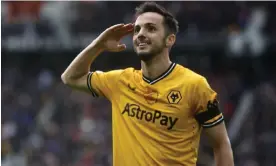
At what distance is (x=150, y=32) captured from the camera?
19.9 feet

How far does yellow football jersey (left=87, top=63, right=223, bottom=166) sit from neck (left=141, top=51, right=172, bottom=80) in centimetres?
4

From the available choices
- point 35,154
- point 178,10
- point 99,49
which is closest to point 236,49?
point 178,10

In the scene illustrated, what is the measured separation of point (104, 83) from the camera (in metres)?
6.31

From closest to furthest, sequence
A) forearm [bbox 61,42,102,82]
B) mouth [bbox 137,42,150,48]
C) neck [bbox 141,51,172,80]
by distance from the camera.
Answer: mouth [bbox 137,42,150,48] → neck [bbox 141,51,172,80] → forearm [bbox 61,42,102,82]

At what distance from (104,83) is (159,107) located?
1.85ft

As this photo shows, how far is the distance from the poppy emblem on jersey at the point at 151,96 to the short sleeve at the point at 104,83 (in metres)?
0.30

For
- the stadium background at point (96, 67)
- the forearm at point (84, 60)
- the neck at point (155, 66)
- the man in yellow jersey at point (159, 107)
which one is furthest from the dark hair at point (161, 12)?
the stadium background at point (96, 67)

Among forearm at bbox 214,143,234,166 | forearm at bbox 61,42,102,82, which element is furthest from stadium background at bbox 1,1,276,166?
forearm at bbox 214,143,234,166

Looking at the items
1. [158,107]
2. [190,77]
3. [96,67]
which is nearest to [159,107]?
[158,107]

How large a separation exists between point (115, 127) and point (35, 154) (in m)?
11.0

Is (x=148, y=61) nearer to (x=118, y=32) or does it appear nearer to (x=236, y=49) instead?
(x=118, y=32)

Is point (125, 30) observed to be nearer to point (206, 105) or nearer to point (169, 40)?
point (169, 40)

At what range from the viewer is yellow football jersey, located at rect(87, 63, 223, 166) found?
5.89 m

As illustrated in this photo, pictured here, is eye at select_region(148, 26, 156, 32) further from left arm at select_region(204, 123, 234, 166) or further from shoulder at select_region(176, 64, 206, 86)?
left arm at select_region(204, 123, 234, 166)
